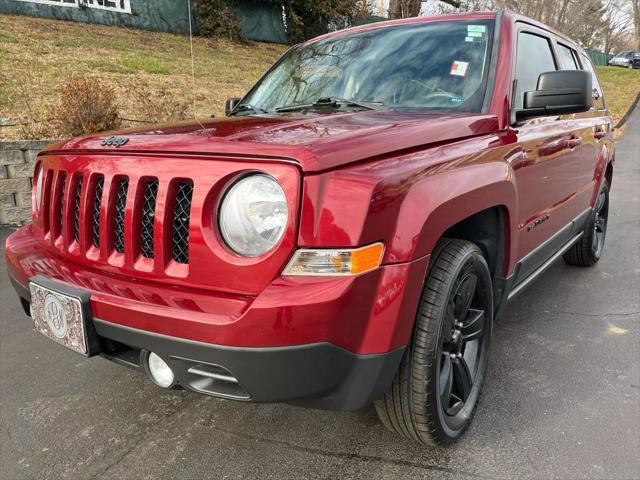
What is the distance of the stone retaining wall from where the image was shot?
Result: 5.21 m

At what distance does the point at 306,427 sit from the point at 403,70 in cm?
182

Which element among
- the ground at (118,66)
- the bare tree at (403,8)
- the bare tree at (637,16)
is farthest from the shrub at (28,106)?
the bare tree at (637,16)

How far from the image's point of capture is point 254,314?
5.03 ft

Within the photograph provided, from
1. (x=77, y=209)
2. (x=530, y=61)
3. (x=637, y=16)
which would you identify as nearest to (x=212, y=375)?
(x=77, y=209)

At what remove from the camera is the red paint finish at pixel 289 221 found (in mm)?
1542

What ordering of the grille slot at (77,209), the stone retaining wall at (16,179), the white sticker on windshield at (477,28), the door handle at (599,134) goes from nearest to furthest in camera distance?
the grille slot at (77,209) < the white sticker on windshield at (477,28) < the door handle at (599,134) < the stone retaining wall at (16,179)

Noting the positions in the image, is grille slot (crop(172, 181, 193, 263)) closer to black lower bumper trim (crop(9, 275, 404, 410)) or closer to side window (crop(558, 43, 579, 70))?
black lower bumper trim (crop(9, 275, 404, 410))

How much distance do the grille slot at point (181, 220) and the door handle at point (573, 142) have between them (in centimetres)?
239

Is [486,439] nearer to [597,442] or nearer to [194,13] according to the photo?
[597,442]

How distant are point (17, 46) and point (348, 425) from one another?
11801 millimetres

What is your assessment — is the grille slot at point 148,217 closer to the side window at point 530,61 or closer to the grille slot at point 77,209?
the grille slot at point 77,209

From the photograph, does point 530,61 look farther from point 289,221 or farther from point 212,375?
point 212,375

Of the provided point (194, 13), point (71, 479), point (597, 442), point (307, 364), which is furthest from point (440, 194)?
point (194, 13)

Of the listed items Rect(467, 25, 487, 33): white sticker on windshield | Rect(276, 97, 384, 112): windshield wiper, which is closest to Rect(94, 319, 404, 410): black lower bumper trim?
Rect(276, 97, 384, 112): windshield wiper
